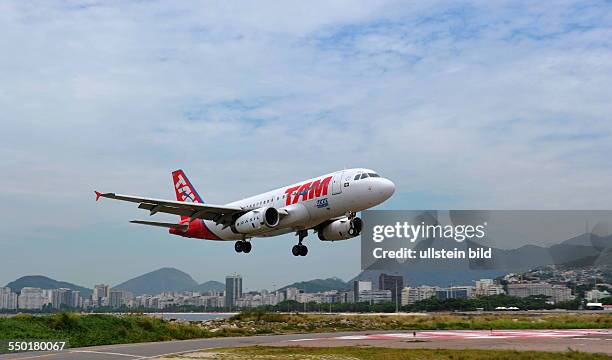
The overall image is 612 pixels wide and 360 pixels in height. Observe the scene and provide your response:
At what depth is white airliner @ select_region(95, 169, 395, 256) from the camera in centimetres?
4188

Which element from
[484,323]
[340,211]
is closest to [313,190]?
[340,211]

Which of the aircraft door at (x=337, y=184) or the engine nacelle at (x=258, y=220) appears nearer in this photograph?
the aircraft door at (x=337, y=184)

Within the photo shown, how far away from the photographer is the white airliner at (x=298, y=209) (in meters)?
41.9

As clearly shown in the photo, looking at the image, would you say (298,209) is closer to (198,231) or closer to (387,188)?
(387,188)

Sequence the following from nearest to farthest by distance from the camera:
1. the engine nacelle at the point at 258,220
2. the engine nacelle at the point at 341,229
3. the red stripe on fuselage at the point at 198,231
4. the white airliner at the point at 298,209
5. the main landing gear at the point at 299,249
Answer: the white airliner at the point at 298,209
the engine nacelle at the point at 258,220
the engine nacelle at the point at 341,229
the main landing gear at the point at 299,249
the red stripe on fuselage at the point at 198,231

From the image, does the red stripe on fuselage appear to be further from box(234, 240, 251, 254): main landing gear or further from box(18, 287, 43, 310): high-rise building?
box(18, 287, 43, 310): high-rise building

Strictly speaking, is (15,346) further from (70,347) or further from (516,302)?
(516,302)

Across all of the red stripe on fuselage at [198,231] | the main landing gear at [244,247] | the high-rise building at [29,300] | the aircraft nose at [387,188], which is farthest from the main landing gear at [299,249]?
the high-rise building at [29,300]

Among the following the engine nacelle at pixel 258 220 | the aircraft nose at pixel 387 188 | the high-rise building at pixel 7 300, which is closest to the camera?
the aircraft nose at pixel 387 188

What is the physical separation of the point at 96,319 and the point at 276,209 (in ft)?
52.0

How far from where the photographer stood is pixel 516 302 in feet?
561

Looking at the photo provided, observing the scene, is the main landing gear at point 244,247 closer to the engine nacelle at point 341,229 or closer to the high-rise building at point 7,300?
the engine nacelle at point 341,229

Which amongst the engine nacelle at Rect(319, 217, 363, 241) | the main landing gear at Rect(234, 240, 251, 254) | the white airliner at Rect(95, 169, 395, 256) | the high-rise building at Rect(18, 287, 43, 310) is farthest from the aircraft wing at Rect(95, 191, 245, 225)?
the high-rise building at Rect(18, 287, 43, 310)

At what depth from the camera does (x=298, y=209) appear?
4478 cm
